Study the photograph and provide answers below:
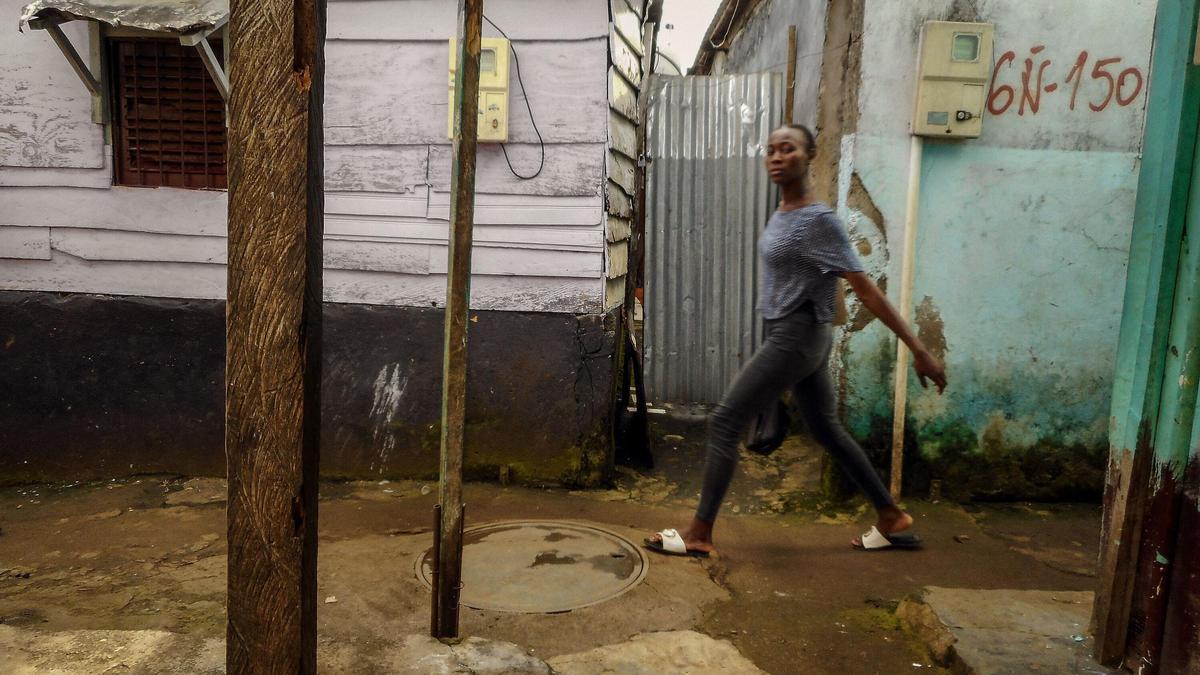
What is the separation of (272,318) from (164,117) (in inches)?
140

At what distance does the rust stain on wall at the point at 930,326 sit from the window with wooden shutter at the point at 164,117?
3.99 metres

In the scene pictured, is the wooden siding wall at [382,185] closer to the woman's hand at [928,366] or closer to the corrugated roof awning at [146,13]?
the corrugated roof awning at [146,13]

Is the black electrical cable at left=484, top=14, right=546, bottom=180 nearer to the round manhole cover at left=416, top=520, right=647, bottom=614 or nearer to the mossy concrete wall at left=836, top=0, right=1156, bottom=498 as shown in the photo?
the mossy concrete wall at left=836, top=0, right=1156, bottom=498

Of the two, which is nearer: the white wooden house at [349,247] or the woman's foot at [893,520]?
the woman's foot at [893,520]

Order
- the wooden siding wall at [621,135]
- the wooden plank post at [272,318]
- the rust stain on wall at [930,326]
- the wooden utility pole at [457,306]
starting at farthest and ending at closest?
the wooden siding wall at [621,135]
the rust stain on wall at [930,326]
the wooden utility pole at [457,306]
the wooden plank post at [272,318]

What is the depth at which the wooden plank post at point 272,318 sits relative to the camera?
171 cm

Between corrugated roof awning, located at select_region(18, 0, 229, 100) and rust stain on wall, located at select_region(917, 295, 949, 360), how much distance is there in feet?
12.5

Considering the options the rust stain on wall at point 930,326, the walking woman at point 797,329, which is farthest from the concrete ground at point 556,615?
the rust stain on wall at point 930,326

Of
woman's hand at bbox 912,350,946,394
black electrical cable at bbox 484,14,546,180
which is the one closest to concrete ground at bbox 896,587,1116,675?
woman's hand at bbox 912,350,946,394

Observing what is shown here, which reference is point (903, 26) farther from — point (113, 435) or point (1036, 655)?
point (113, 435)

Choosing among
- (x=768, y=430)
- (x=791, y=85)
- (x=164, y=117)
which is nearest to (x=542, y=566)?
(x=768, y=430)

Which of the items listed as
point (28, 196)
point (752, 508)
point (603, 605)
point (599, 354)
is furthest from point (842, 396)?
point (28, 196)

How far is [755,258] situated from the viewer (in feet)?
18.2

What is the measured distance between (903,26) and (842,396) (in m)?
1.94
